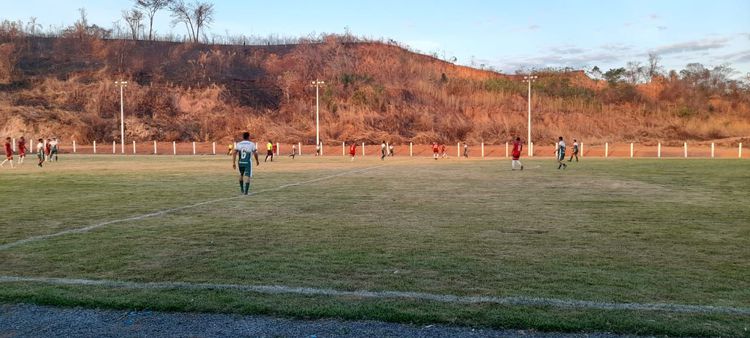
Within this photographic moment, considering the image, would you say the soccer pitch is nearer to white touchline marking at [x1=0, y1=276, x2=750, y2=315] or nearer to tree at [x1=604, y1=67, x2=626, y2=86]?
white touchline marking at [x1=0, y1=276, x2=750, y2=315]

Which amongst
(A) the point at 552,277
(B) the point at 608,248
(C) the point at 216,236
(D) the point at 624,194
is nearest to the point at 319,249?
(C) the point at 216,236

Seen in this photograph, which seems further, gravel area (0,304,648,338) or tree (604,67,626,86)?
tree (604,67,626,86)

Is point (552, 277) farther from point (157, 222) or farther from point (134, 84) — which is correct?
point (134, 84)

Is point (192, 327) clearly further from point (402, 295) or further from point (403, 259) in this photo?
point (403, 259)

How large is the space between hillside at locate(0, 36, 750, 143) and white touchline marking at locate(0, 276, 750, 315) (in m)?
71.4

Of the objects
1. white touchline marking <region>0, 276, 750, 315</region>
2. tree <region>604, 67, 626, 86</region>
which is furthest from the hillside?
white touchline marking <region>0, 276, 750, 315</region>

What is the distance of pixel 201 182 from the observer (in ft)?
73.0

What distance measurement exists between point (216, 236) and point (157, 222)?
2251 mm

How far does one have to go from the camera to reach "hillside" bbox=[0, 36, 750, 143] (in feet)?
264

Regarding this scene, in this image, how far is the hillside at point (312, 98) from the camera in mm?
80500

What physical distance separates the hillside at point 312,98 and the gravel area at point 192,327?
72.5 metres

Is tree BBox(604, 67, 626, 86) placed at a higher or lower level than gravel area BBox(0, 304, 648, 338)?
higher

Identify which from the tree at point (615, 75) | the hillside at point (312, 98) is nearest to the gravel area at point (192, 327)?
the hillside at point (312, 98)

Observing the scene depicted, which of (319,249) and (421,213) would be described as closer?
(319,249)
